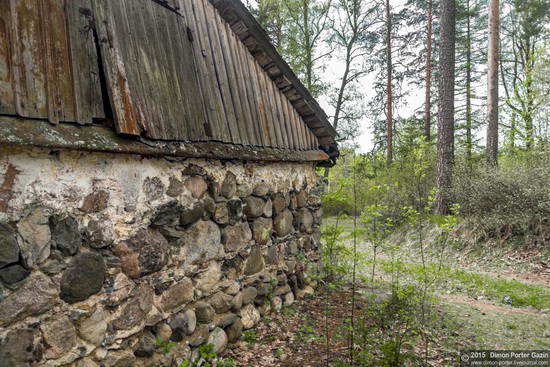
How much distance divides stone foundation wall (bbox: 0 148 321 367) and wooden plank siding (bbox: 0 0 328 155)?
1.06 feet

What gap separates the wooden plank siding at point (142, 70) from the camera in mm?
2115

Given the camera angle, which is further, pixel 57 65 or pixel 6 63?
pixel 57 65

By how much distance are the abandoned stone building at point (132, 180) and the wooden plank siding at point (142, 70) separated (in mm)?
11

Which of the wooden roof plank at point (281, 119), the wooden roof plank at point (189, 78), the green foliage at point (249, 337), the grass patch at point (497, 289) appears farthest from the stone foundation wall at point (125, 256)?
the grass patch at point (497, 289)

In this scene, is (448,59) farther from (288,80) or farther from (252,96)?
(252,96)

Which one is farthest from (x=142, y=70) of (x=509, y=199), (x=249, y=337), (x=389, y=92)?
(x=389, y=92)

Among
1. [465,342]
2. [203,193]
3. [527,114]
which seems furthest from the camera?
[527,114]

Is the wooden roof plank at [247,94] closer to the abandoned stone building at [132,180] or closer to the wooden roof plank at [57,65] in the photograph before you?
the abandoned stone building at [132,180]

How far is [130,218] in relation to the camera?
8.66 feet

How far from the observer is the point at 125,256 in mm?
2576

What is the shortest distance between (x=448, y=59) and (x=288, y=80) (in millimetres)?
7218

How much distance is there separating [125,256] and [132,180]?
573mm

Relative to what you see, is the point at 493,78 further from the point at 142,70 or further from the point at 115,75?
the point at 115,75

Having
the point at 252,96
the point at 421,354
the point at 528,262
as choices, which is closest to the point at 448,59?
the point at 528,262
